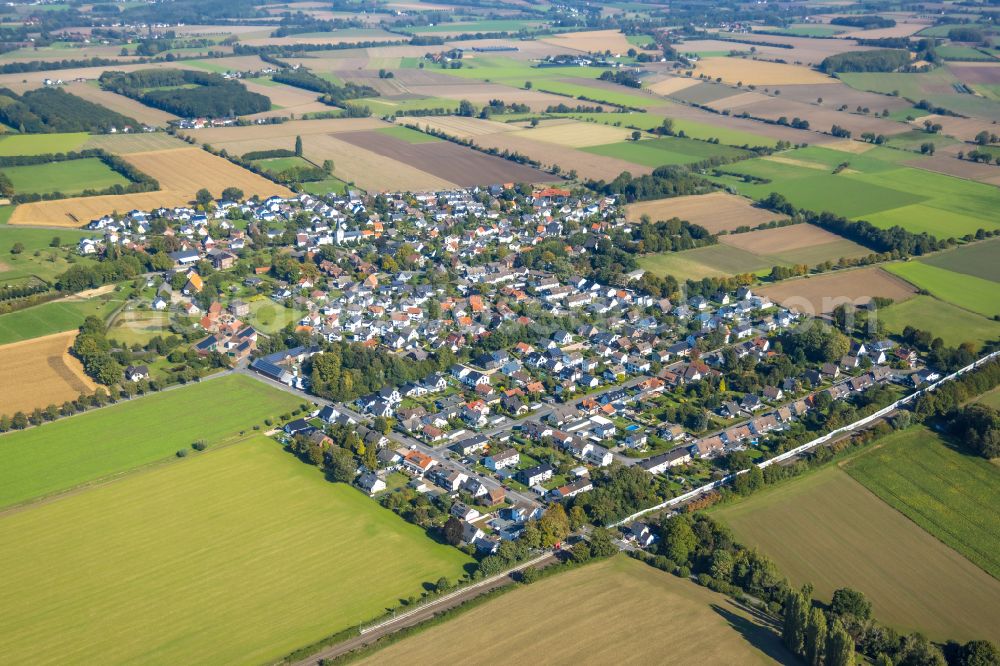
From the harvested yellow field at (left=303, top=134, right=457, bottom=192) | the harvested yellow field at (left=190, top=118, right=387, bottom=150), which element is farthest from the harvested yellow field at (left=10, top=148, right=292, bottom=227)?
the harvested yellow field at (left=303, top=134, right=457, bottom=192)

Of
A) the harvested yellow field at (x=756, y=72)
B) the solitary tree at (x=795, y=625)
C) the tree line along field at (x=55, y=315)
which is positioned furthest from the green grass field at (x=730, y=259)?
the harvested yellow field at (x=756, y=72)

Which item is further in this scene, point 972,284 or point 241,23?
point 241,23

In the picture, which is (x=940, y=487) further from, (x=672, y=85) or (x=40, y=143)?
(x=672, y=85)

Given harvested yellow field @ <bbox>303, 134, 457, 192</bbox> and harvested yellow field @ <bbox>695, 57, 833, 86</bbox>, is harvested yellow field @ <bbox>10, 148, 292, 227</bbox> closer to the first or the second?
harvested yellow field @ <bbox>303, 134, 457, 192</bbox>

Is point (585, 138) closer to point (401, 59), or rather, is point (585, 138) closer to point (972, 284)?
point (972, 284)

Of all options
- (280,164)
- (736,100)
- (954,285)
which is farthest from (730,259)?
(736,100)

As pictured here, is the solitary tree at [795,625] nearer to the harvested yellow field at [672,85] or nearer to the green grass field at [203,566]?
the green grass field at [203,566]

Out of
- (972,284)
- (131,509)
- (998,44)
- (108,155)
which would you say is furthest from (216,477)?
(998,44)
